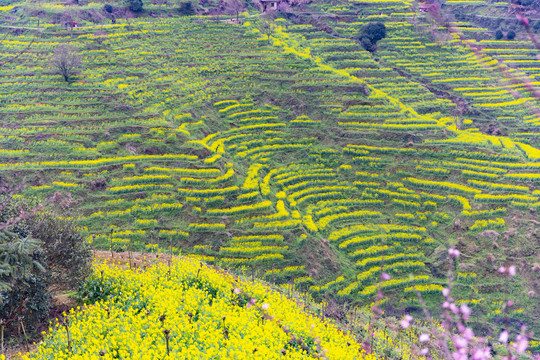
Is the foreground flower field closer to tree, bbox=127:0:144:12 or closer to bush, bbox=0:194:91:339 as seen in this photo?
bush, bbox=0:194:91:339

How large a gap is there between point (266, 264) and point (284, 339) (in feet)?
38.0

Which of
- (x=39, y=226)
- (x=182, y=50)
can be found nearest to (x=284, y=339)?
(x=39, y=226)

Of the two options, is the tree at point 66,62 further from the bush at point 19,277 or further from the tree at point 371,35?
the tree at point 371,35

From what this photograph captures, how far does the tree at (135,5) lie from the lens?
46250mm

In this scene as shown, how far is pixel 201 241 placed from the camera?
78.1 feet

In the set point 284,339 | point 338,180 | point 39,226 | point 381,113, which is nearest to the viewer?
point 284,339

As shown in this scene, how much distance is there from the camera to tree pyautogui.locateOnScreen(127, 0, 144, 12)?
46250 millimetres

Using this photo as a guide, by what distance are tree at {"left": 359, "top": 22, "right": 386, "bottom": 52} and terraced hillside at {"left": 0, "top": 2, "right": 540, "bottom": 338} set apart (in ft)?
5.63

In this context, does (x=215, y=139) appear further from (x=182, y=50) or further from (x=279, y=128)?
(x=182, y=50)

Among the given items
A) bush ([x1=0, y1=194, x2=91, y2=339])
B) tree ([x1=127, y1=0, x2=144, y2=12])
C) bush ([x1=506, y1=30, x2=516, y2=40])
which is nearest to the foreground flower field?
bush ([x1=0, y1=194, x2=91, y2=339])

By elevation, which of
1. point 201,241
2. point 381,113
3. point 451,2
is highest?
point 451,2

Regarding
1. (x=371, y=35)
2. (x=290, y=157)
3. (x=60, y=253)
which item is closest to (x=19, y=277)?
(x=60, y=253)

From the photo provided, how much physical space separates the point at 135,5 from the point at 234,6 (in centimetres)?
1263

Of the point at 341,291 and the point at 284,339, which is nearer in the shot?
Answer: the point at 284,339
